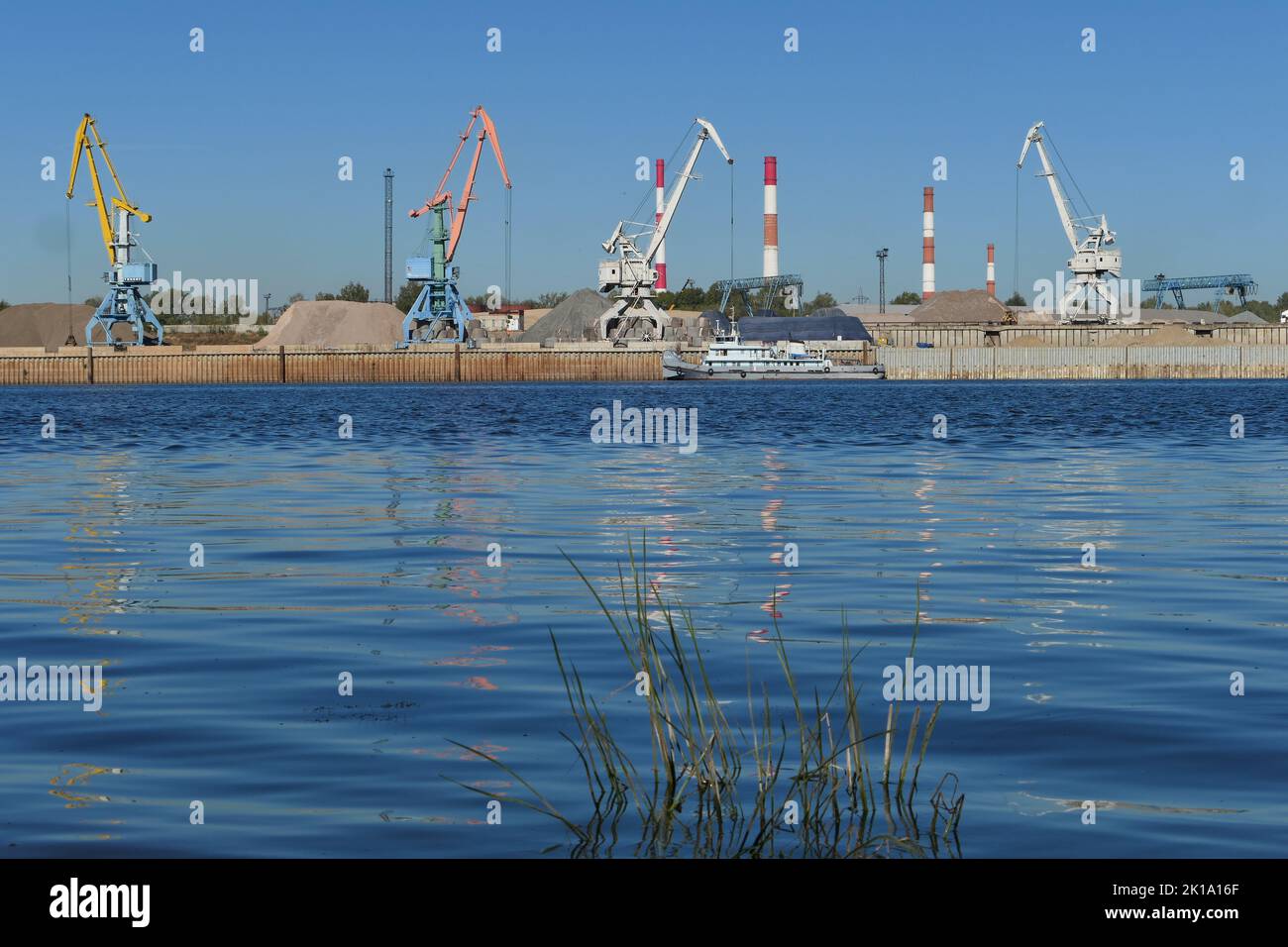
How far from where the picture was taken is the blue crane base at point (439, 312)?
158500mm

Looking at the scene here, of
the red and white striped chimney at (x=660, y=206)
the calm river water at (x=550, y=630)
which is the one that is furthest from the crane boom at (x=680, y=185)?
the calm river water at (x=550, y=630)

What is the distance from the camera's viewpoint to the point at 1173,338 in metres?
164

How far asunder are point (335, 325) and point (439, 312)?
35.7 meters

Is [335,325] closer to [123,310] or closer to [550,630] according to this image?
[123,310]

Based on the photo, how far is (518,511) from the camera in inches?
1011

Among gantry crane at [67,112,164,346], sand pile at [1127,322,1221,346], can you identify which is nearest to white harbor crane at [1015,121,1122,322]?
sand pile at [1127,322,1221,346]

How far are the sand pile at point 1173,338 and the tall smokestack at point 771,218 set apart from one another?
3705cm

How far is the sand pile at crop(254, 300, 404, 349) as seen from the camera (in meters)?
190

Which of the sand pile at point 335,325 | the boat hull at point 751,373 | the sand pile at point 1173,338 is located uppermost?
the sand pile at point 335,325

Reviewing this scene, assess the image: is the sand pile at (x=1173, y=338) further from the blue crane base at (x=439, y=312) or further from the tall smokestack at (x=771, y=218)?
the blue crane base at (x=439, y=312)

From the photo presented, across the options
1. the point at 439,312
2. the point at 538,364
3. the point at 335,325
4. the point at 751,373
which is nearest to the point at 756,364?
the point at 751,373

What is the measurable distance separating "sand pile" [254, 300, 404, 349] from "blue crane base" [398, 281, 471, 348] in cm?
2434

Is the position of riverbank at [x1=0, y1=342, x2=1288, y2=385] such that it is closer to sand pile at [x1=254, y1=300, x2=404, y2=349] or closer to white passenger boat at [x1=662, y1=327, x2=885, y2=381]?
white passenger boat at [x1=662, y1=327, x2=885, y2=381]
